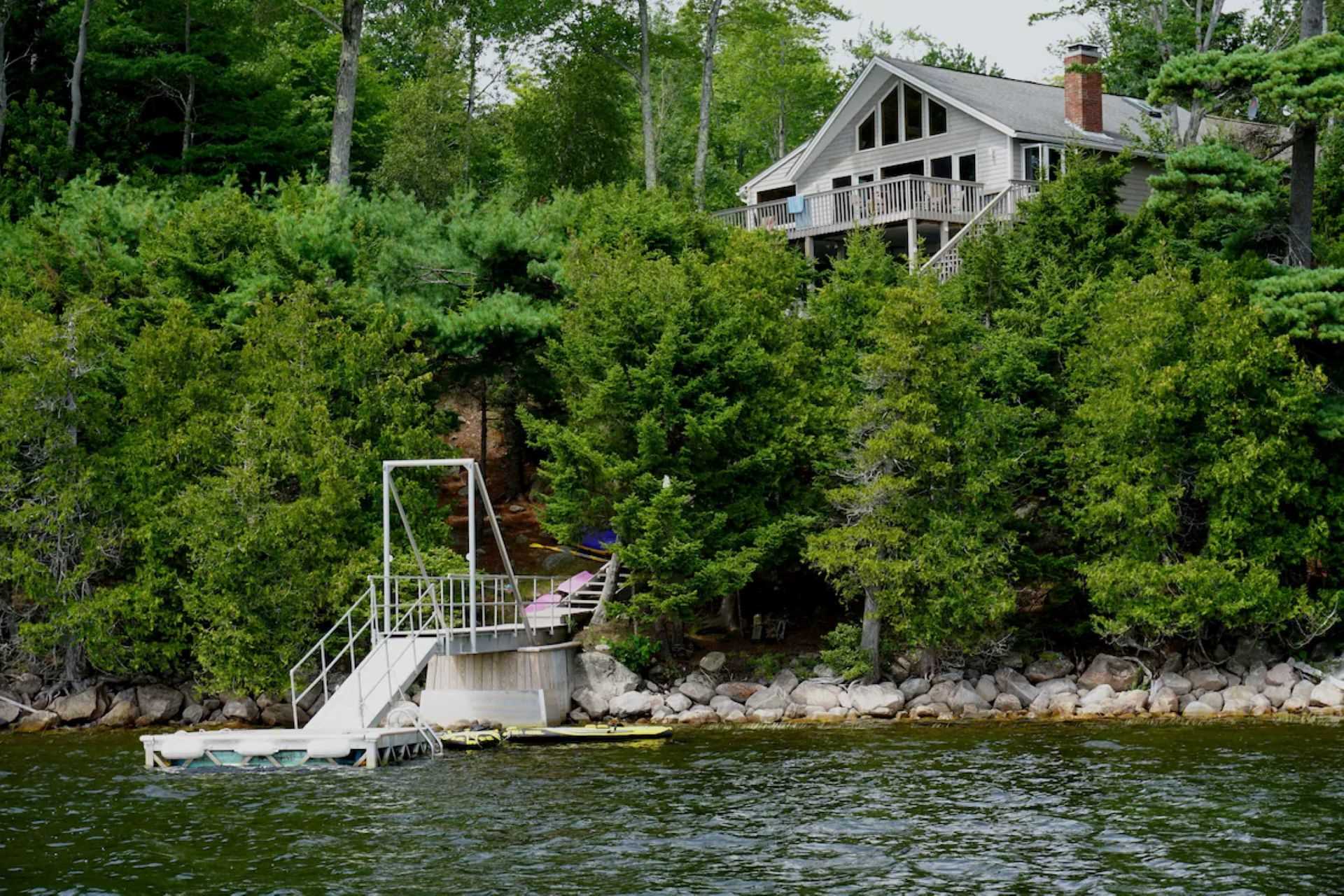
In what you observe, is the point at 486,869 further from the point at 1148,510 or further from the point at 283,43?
the point at 283,43

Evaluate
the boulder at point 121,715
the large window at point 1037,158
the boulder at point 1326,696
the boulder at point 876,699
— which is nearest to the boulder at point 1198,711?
the boulder at point 1326,696

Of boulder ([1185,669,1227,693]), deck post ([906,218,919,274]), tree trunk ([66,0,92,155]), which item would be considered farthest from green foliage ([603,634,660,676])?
tree trunk ([66,0,92,155])

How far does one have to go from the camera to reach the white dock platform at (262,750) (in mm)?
30422

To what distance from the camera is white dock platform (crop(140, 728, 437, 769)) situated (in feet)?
99.8

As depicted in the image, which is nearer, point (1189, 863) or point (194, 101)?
point (1189, 863)

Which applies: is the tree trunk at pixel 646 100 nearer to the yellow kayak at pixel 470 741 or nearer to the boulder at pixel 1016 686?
the boulder at pixel 1016 686

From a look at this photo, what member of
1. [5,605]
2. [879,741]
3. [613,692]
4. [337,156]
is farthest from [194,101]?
[879,741]

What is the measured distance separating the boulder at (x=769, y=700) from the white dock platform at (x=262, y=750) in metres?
9.31

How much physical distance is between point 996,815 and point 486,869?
7835 mm

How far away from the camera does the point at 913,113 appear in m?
56.3

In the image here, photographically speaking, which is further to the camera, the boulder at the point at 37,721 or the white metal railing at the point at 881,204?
the white metal railing at the point at 881,204

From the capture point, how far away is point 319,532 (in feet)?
122

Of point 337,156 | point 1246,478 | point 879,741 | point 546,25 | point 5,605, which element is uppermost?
point 546,25

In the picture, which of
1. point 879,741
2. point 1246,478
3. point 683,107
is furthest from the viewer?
point 683,107
